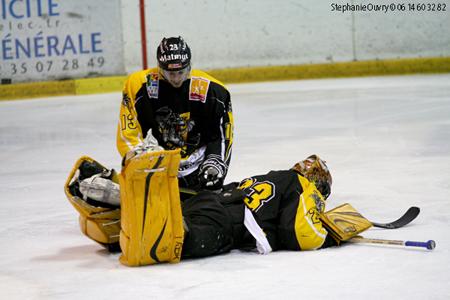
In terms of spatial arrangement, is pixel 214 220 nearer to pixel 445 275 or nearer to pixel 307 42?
pixel 445 275

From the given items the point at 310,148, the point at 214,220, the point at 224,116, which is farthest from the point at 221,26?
the point at 214,220

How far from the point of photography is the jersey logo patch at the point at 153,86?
352cm

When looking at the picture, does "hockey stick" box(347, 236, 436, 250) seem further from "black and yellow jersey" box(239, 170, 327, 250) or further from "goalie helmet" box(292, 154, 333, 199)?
"goalie helmet" box(292, 154, 333, 199)

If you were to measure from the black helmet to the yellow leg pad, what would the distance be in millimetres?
666

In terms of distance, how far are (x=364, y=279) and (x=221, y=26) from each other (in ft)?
24.9

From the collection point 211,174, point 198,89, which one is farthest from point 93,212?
point 198,89

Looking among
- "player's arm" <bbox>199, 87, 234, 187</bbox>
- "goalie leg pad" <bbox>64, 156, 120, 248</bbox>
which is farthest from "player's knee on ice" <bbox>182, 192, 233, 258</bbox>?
"player's arm" <bbox>199, 87, 234, 187</bbox>

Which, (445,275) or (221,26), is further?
(221,26)

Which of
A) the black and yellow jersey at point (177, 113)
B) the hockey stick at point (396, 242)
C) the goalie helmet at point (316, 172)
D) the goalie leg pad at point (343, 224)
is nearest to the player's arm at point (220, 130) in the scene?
the black and yellow jersey at point (177, 113)

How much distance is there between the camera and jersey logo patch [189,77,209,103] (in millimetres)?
3541

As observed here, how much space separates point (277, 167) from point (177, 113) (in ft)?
4.94

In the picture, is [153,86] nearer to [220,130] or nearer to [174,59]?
[174,59]

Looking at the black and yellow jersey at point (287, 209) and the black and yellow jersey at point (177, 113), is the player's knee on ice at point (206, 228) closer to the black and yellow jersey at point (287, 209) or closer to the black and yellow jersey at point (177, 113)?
the black and yellow jersey at point (287, 209)

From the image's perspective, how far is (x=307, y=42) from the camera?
1004 centimetres
